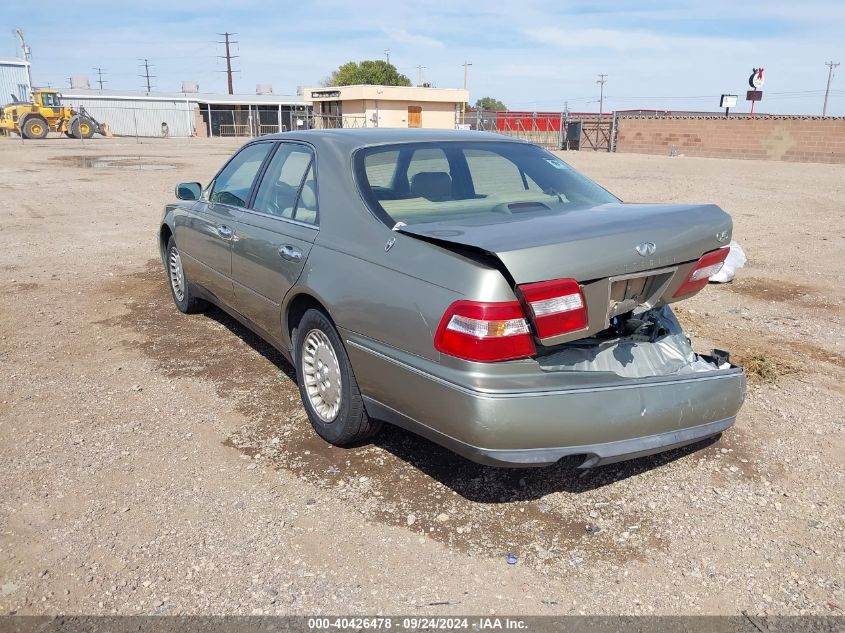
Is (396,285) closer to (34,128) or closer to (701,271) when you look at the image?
(701,271)

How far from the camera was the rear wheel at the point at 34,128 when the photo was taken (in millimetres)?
39281

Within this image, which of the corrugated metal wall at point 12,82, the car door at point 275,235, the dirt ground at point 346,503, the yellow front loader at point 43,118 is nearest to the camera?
the dirt ground at point 346,503

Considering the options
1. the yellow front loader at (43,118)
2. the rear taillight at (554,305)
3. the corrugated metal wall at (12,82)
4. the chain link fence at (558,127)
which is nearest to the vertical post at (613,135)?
the chain link fence at (558,127)

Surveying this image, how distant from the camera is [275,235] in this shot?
4.08 m

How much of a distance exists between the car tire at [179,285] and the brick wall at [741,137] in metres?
32.3

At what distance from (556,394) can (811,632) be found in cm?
122

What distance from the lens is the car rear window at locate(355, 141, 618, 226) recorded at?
3566 millimetres

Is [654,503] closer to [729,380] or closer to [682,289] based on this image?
[729,380]

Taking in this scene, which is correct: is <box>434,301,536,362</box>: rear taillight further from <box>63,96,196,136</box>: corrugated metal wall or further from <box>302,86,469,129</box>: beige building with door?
<box>63,96,196,136</box>: corrugated metal wall

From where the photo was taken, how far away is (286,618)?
2580 mm

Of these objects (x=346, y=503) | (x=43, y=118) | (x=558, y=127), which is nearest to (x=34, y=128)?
(x=43, y=118)

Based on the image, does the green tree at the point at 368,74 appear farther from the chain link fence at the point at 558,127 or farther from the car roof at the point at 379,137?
the car roof at the point at 379,137

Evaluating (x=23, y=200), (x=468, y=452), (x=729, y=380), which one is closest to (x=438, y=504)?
(x=468, y=452)

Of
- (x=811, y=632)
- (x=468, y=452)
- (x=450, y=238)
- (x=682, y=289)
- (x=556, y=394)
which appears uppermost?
(x=450, y=238)
